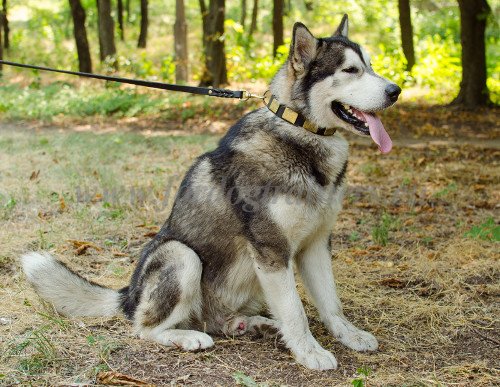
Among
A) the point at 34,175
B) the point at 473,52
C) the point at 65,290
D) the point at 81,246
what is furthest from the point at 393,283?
the point at 473,52

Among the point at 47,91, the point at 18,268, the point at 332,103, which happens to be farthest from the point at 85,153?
the point at 47,91

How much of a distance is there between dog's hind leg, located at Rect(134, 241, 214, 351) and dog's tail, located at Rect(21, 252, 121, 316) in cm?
34

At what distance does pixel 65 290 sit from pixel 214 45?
42.8ft

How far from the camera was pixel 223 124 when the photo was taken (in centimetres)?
1320

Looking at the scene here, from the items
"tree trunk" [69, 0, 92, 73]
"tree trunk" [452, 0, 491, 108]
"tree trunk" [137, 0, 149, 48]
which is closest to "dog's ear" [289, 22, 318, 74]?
"tree trunk" [452, 0, 491, 108]

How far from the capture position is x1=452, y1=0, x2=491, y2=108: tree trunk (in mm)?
13367

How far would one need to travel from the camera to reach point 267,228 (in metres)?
3.53

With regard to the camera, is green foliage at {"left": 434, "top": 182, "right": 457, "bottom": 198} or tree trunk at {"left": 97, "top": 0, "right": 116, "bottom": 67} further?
tree trunk at {"left": 97, "top": 0, "right": 116, "bottom": 67}

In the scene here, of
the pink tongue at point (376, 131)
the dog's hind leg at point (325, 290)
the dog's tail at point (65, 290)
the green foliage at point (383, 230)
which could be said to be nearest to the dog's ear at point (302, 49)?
the pink tongue at point (376, 131)

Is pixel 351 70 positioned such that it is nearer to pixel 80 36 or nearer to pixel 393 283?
pixel 393 283

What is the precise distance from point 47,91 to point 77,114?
9.42 ft

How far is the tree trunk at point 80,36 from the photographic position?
63.5 ft

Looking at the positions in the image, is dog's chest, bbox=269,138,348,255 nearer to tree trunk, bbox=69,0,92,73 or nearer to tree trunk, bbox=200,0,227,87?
tree trunk, bbox=200,0,227,87

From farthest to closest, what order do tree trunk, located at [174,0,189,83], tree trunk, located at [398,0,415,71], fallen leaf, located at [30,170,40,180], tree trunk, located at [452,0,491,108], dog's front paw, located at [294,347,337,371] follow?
1. tree trunk, located at [174,0,189,83]
2. tree trunk, located at [398,0,415,71]
3. tree trunk, located at [452,0,491,108]
4. fallen leaf, located at [30,170,40,180]
5. dog's front paw, located at [294,347,337,371]
